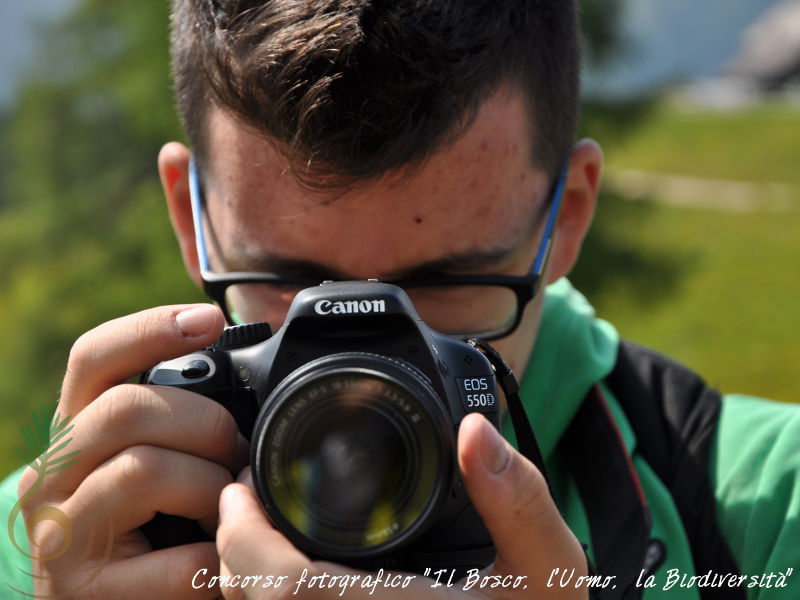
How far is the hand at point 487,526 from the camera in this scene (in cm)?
107

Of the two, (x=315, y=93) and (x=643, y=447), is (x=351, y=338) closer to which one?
(x=315, y=93)

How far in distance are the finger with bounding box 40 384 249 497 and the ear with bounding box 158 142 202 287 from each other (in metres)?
0.49

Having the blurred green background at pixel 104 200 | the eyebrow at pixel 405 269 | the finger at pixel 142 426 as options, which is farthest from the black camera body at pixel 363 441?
the blurred green background at pixel 104 200

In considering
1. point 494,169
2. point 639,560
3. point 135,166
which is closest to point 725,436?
point 639,560

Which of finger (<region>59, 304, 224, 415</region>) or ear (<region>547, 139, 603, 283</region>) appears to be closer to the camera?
finger (<region>59, 304, 224, 415</region>)

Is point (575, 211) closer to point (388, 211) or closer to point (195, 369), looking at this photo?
point (388, 211)

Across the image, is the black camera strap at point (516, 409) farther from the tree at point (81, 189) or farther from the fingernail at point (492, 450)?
the tree at point (81, 189)

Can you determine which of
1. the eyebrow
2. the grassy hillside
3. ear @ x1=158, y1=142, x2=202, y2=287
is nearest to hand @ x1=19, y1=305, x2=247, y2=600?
the eyebrow

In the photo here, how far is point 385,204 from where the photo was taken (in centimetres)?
139

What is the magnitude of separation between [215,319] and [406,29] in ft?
1.49

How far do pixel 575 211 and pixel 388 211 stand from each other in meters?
0.47

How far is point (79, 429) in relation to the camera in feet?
4.03

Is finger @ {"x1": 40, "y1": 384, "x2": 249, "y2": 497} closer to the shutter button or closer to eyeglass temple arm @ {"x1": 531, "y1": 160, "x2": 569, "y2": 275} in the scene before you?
the shutter button

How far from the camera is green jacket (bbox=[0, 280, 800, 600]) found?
153 centimetres
